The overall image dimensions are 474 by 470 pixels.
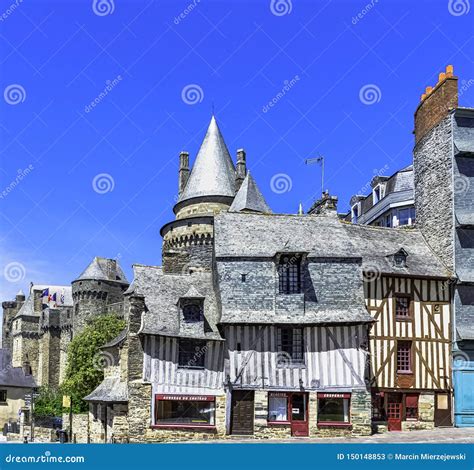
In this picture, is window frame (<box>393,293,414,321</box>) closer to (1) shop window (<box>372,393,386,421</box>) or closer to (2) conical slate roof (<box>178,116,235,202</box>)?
(1) shop window (<box>372,393,386,421</box>)

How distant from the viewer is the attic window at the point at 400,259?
3173 cm

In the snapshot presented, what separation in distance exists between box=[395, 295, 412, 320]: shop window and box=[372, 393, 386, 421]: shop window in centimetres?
314

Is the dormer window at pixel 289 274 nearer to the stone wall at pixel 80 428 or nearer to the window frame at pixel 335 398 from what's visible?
the window frame at pixel 335 398

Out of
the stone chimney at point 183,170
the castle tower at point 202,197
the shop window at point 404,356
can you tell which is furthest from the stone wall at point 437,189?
the stone chimney at point 183,170

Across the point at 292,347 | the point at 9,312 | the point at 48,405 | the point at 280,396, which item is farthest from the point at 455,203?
the point at 9,312

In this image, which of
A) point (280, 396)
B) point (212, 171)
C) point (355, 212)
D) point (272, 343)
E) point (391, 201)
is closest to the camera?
point (280, 396)

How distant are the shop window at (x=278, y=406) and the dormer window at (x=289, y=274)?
147 inches

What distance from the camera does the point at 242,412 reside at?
94.0 ft

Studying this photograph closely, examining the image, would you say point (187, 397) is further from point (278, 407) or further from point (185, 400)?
point (278, 407)

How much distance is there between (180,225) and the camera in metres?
51.3

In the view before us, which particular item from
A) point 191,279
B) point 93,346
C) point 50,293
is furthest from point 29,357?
point 191,279

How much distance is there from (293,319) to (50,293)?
64.2 metres

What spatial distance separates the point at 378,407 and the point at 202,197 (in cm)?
2484

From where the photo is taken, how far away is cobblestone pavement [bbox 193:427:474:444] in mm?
25719
